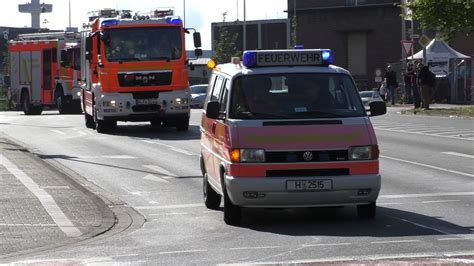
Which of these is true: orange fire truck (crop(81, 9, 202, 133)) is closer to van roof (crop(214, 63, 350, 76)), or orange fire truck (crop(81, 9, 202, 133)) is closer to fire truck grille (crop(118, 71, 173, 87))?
fire truck grille (crop(118, 71, 173, 87))

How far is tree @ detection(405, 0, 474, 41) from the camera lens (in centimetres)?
4194

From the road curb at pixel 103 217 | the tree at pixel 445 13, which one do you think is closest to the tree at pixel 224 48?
the tree at pixel 445 13

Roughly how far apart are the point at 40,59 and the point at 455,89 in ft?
63.0

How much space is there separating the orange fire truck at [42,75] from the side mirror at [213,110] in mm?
32450

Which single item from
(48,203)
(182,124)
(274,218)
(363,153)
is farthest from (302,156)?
(182,124)

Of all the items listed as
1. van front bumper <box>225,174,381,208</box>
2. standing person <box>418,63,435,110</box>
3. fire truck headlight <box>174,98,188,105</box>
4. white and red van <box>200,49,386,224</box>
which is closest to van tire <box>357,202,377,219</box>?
white and red van <box>200,49,386,224</box>

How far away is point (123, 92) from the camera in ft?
103

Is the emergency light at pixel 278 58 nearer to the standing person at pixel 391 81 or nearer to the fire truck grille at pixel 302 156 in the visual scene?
the fire truck grille at pixel 302 156

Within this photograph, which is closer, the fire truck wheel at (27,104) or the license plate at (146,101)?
the license plate at (146,101)

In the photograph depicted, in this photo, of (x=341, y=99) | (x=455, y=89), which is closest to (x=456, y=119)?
(x=455, y=89)

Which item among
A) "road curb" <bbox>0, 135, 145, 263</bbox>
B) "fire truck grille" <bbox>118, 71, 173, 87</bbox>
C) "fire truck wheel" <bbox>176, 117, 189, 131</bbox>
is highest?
"fire truck grille" <bbox>118, 71, 173, 87</bbox>

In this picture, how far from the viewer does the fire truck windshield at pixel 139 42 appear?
30.7 metres

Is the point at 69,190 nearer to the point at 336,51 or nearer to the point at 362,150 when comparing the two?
the point at 362,150

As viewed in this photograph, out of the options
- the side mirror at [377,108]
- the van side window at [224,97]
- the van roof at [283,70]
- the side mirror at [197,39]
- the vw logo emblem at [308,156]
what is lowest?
the vw logo emblem at [308,156]
